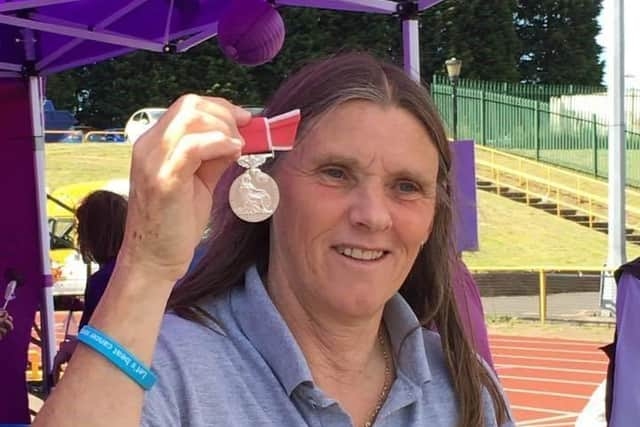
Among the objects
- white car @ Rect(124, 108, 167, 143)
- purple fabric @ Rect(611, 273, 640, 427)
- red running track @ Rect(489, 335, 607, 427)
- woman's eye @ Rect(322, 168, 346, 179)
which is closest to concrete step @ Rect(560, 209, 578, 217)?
white car @ Rect(124, 108, 167, 143)

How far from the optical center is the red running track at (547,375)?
8.72 meters

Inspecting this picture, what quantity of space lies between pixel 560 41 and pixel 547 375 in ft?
115

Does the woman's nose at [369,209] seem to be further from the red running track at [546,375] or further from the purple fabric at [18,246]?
the red running track at [546,375]

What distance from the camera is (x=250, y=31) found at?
434 centimetres

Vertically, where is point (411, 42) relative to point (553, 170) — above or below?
above

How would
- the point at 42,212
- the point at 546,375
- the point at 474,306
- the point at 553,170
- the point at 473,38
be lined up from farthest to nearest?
the point at 473,38
the point at 553,170
the point at 546,375
the point at 42,212
the point at 474,306

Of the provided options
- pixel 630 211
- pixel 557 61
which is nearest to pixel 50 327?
pixel 630 211

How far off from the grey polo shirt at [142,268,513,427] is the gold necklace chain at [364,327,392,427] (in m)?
0.01

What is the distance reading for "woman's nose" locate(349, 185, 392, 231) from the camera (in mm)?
1426

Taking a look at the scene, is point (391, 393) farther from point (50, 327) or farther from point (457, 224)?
point (50, 327)

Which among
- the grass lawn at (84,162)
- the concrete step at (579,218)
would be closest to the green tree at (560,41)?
the concrete step at (579,218)

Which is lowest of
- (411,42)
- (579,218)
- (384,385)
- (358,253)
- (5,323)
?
(579,218)

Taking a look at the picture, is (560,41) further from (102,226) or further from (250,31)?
(102,226)

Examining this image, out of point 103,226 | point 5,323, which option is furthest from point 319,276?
point 5,323
